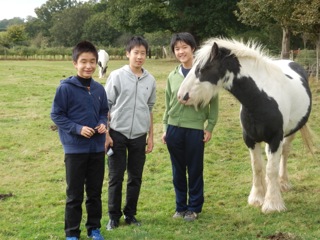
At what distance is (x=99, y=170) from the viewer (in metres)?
3.91

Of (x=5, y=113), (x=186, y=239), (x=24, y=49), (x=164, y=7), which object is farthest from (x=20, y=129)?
(x=24, y=49)

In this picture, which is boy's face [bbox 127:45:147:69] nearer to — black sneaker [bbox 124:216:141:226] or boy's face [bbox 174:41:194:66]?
boy's face [bbox 174:41:194:66]

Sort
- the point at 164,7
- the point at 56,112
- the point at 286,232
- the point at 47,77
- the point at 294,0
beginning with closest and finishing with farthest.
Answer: the point at 56,112, the point at 286,232, the point at 294,0, the point at 47,77, the point at 164,7

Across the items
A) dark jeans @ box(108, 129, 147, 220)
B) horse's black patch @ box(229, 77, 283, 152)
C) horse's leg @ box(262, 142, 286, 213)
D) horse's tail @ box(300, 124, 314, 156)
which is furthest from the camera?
horse's tail @ box(300, 124, 314, 156)

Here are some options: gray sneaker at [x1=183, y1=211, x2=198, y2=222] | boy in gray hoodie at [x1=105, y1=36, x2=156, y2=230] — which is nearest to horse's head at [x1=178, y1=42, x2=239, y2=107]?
boy in gray hoodie at [x1=105, y1=36, x2=156, y2=230]

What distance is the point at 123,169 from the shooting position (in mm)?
4281

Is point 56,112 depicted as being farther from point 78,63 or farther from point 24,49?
point 24,49

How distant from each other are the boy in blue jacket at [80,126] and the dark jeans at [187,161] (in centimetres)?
90

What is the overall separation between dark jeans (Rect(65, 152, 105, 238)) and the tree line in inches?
304

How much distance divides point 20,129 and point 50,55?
34209mm

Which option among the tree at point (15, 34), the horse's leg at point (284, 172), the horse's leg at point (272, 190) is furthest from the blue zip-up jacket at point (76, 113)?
the tree at point (15, 34)

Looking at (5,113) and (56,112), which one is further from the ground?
(56,112)

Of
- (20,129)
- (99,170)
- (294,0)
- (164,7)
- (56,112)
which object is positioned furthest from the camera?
(164,7)

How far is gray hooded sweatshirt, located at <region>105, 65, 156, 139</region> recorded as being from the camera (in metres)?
4.18
